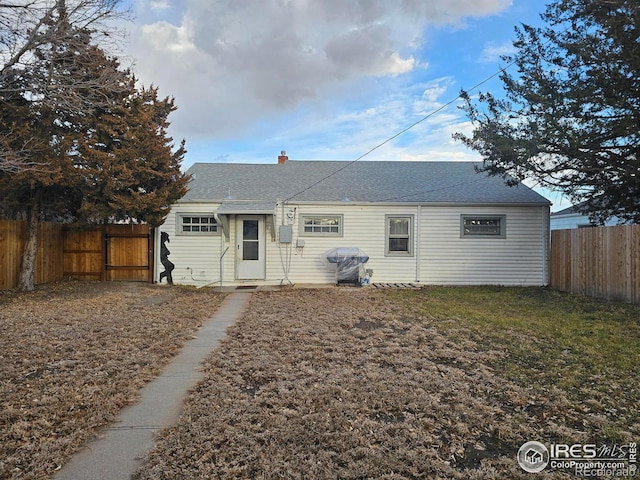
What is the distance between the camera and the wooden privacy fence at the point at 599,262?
27.5 ft

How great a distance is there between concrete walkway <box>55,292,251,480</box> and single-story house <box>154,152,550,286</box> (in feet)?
23.0

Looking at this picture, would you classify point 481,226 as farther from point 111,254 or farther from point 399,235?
point 111,254

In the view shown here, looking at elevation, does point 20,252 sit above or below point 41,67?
below

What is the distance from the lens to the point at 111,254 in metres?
11.9

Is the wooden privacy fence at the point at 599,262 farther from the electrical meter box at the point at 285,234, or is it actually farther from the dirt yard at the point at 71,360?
the dirt yard at the point at 71,360

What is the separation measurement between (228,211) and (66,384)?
780 centimetres

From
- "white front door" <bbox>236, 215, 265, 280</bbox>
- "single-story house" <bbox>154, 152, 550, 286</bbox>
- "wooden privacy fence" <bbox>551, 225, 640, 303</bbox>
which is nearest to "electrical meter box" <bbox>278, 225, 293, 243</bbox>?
"single-story house" <bbox>154, 152, 550, 286</bbox>

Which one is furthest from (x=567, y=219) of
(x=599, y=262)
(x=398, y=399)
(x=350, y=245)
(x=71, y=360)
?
(x=71, y=360)

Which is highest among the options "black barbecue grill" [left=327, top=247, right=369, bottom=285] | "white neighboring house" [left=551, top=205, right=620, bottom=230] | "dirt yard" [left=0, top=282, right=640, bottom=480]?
"white neighboring house" [left=551, top=205, right=620, bottom=230]

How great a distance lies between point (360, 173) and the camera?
14.1 metres

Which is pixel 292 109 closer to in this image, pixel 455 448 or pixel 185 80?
pixel 185 80

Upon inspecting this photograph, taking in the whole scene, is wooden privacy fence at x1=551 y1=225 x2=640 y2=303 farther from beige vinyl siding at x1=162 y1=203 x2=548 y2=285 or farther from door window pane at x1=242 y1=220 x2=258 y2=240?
door window pane at x1=242 y1=220 x2=258 y2=240

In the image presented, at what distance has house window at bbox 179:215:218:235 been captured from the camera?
11.9m

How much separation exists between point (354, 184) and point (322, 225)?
7.02 ft
